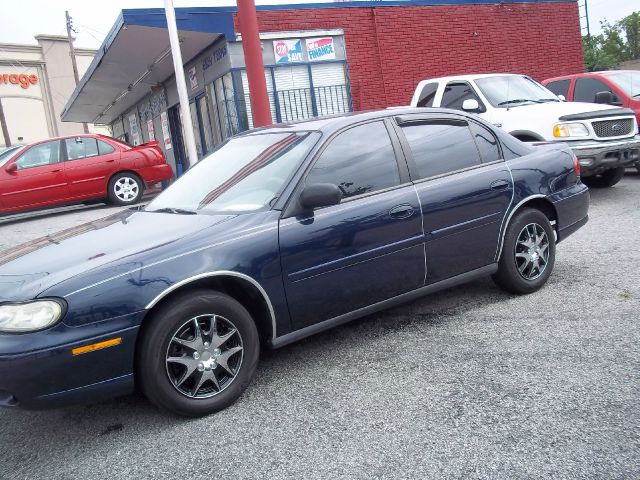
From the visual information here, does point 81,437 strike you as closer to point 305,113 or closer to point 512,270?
point 512,270

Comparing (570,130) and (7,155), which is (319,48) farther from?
(570,130)

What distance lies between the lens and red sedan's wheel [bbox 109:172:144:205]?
11.3 m

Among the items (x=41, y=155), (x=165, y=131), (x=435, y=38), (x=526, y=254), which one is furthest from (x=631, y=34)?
(x=526, y=254)

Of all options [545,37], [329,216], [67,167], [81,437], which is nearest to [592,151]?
[329,216]

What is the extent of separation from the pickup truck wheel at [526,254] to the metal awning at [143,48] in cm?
938

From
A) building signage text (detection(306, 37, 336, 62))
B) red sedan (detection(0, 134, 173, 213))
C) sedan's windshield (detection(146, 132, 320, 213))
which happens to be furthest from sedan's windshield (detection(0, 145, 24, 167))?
sedan's windshield (detection(146, 132, 320, 213))

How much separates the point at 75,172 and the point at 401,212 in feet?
29.6

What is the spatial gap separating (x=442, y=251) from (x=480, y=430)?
5.01 feet

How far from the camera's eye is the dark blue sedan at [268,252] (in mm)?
2686

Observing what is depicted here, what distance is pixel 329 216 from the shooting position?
3.41 m

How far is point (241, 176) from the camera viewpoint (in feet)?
12.2

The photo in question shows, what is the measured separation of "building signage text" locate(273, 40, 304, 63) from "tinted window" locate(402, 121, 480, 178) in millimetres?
9745

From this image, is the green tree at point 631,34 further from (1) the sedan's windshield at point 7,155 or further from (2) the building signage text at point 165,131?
(1) the sedan's windshield at point 7,155

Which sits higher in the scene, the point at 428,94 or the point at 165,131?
the point at 165,131
